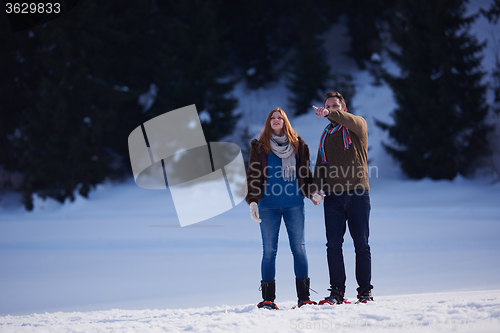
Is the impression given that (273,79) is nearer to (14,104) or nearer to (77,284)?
(14,104)

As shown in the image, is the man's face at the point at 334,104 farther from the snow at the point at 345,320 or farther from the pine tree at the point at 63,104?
the pine tree at the point at 63,104

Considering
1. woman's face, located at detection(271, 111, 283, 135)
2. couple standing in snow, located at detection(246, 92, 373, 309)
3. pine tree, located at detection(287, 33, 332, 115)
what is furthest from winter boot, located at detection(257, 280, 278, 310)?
pine tree, located at detection(287, 33, 332, 115)

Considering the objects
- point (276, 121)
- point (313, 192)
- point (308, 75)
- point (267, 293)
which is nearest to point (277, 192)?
point (313, 192)

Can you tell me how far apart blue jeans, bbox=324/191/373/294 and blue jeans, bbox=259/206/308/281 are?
0.73 feet

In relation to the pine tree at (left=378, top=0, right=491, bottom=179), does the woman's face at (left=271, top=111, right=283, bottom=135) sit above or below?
below

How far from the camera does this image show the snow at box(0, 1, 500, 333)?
3119mm

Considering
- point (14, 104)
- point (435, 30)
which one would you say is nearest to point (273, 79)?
point (435, 30)

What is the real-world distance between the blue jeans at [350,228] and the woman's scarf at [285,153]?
36cm

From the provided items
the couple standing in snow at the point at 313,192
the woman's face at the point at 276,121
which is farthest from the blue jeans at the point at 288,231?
the woman's face at the point at 276,121

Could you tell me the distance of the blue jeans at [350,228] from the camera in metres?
3.54

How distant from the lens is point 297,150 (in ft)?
12.2

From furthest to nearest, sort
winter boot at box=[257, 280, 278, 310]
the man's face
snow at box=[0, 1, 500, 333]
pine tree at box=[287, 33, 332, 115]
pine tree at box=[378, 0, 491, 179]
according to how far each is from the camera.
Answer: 1. pine tree at box=[287, 33, 332, 115]
2. pine tree at box=[378, 0, 491, 179]
3. the man's face
4. winter boot at box=[257, 280, 278, 310]
5. snow at box=[0, 1, 500, 333]

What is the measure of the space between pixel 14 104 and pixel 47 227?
859 centimetres

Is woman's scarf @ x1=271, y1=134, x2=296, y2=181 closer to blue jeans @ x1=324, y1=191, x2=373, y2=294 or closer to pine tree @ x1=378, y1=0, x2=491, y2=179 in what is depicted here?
blue jeans @ x1=324, y1=191, x2=373, y2=294
